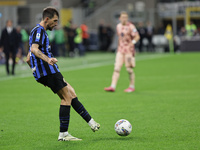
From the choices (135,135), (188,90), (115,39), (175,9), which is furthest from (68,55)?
(135,135)

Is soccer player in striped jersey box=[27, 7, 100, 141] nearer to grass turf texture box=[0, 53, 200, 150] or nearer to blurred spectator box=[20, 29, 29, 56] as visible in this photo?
grass turf texture box=[0, 53, 200, 150]

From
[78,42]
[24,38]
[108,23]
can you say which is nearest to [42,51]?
[24,38]

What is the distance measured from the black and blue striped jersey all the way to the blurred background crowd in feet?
82.7

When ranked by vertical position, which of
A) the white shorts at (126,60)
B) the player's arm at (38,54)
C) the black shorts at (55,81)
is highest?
the player's arm at (38,54)

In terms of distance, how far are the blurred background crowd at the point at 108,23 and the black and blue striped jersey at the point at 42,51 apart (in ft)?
82.7

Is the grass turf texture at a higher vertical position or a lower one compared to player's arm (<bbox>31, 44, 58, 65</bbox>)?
lower

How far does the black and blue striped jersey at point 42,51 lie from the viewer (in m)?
7.42

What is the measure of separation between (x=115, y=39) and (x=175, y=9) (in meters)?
7.16

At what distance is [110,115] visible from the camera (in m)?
10.3

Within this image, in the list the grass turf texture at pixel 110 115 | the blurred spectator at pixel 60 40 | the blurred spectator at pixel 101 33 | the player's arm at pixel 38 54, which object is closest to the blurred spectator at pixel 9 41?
the grass turf texture at pixel 110 115

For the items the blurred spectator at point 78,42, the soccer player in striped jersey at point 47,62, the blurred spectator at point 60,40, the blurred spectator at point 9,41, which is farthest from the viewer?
the blurred spectator at point 78,42

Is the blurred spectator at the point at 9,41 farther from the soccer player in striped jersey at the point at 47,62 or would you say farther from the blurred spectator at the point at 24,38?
the soccer player in striped jersey at the point at 47,62

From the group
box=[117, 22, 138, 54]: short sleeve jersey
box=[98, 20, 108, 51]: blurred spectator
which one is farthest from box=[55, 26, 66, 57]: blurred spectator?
box=[117, 22, 138, 54]: short sleeve jersey

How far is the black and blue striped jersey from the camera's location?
7418 mm
